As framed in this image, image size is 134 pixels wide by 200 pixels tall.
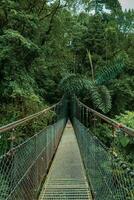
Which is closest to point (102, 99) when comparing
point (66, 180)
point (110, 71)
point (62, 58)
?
point (110, 71)

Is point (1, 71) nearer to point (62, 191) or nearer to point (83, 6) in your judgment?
point (62, 191)

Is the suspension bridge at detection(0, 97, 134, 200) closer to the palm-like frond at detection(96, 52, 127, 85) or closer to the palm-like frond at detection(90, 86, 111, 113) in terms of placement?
the palm-like frond at detection(90, 86, 111, 113)

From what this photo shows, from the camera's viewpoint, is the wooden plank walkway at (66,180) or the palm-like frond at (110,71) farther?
the palm-like frond at (110,71)

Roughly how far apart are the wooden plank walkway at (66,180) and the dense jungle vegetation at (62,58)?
84.3 inches

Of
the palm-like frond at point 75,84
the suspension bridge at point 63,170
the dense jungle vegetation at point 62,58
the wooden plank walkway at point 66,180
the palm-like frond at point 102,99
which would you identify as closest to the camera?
the suspension bridge at point 63,170

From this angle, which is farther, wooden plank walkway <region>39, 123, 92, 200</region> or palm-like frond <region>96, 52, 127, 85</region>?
palm-like frond <region>96, 52, 127, 85</region>

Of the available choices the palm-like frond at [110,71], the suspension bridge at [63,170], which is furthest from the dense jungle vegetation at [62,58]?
the suspension bridge at [63,170]

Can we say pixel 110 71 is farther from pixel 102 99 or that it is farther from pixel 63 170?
pixel 63 170

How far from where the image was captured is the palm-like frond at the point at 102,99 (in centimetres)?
1230

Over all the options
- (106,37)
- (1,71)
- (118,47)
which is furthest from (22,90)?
(118,47)

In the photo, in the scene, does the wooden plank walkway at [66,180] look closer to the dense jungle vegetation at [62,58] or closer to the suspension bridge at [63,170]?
the suspension bridge at [63,170]

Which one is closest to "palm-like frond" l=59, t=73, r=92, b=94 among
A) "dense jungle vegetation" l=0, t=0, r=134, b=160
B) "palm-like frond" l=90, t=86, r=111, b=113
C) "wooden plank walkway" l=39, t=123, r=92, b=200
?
"dense jungle vegetation" l=0, t=0, r=134, b=160

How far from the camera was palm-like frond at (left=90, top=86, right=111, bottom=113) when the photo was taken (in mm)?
12305

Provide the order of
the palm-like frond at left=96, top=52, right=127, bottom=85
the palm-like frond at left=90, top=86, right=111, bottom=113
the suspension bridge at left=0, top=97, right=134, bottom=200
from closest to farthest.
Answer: the suspension bridge at left=0, top=97, right=134, bottom=200 → the palm-like frond at left=90, top=86, right=111, bottom=113 → the palm-like frond at left=96, top=52, right=127, bottom=85
